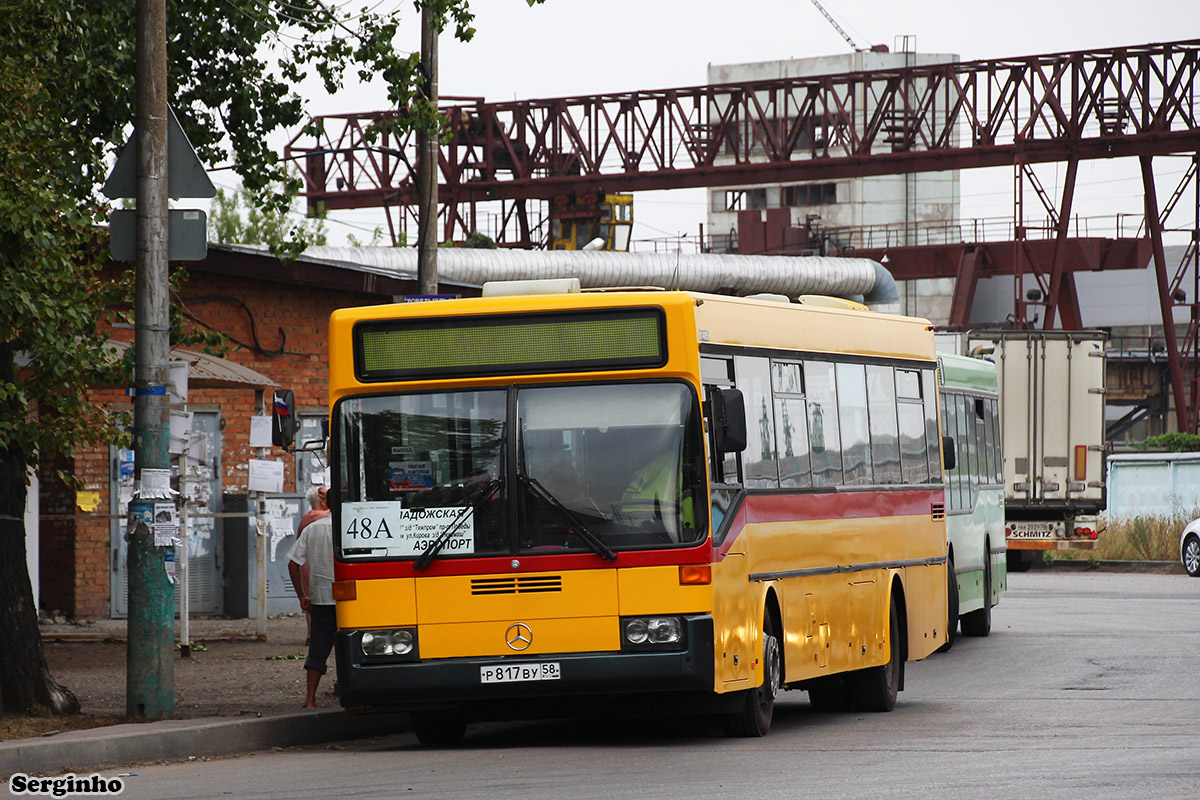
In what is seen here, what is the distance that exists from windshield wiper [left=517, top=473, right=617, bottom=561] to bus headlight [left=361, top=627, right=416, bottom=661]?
43.8 inches

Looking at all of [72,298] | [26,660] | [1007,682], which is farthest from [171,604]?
[1007,682]

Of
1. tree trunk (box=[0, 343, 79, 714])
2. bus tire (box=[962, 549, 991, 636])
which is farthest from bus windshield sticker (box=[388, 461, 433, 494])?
bus tire (box=[962, 549, 991, 636])

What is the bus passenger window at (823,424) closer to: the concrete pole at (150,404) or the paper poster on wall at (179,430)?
the concrete pole at (150,404)

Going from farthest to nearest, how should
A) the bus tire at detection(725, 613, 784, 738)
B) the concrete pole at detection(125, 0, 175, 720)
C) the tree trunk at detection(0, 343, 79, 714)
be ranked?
the tree trunk at detection(0, 343, 79, 714) < the concrete pole at detection(125, 0, 175, 720) < the bus tire at detection(725, 613, 784, 738)

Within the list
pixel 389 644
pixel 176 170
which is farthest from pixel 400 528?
pixel 176 170

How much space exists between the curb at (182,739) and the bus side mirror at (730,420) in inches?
145

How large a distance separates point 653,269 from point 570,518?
2935 centimetres

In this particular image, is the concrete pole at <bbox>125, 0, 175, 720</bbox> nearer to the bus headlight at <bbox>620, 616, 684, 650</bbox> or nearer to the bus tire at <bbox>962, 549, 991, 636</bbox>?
the bus headlight at <bbox>620, 616, 684, 650</bbox>

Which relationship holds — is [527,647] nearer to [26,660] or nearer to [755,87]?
[26,660]

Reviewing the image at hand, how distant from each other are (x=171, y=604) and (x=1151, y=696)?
756 cm

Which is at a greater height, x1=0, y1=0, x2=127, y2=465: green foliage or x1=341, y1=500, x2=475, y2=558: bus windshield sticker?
x1=0, y1=0, x2=127, y2=465: green foliage

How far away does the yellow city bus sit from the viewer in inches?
438

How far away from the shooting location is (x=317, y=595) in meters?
13.9

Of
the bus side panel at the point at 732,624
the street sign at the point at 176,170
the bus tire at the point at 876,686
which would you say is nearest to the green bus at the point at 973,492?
the bus tire at the point at 876,686
